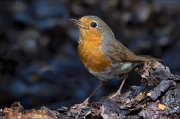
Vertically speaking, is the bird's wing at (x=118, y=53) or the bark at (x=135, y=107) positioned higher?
the bird's wing at (x=118, y=53)

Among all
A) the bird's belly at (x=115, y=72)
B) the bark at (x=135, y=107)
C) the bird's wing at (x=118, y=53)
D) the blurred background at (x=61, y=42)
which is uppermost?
the blurred background at (x=61, y=42)

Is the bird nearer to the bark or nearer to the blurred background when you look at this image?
the bark

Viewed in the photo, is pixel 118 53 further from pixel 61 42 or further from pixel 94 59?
pixel 61 42

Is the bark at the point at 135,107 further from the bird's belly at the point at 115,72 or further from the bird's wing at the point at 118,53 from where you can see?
the bird's wing at the point at 118,53

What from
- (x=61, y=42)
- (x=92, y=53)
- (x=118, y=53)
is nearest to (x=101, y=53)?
(x=92, y=53)

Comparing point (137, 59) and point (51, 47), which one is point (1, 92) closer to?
point (51, 47)

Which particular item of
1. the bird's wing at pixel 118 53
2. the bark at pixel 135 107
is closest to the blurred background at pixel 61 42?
the bird's wing at pixel 118 53

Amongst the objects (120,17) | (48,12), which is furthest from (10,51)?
(120,17)
